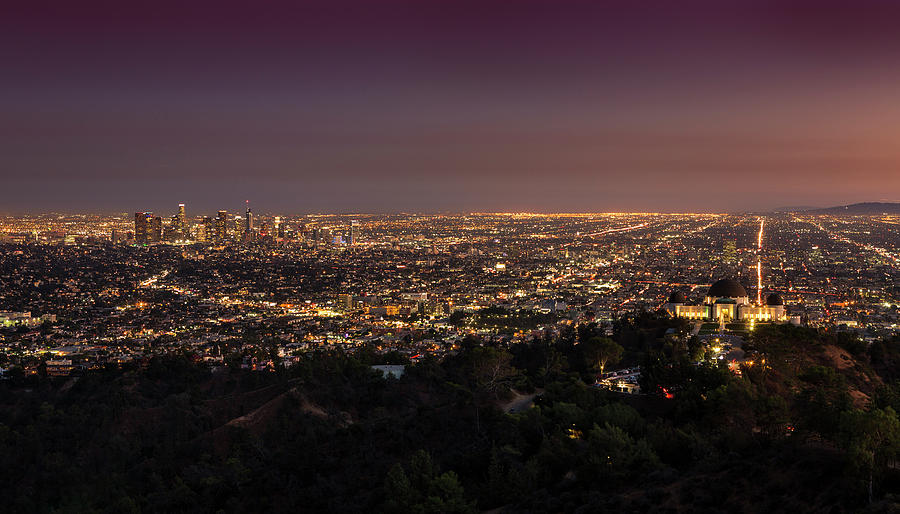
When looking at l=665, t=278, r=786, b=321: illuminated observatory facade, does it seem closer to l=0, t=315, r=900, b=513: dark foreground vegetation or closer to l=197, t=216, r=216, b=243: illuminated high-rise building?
l=0, t=315, r=900, b=513: dark foreground vegetation

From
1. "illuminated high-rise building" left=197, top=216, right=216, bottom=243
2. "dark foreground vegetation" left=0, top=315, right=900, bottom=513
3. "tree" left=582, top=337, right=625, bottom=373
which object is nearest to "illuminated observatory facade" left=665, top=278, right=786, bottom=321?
"dark foreground vegetation" left=0, top=315, right=900, bottom=513

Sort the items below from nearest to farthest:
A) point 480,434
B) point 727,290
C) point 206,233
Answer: point 480,434
point 727,290
point 206,233

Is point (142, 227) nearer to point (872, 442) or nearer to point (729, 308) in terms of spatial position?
point (729, 308)

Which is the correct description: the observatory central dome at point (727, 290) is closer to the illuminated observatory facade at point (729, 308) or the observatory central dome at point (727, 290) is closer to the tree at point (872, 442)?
the illuminated observatory facade at point (729, 308)

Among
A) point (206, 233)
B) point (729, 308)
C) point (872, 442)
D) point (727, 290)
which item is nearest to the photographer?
point (872, 442)

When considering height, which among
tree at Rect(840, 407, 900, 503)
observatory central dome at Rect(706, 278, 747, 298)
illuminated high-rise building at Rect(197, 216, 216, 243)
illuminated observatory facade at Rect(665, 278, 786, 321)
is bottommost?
illuminated high-rise building at Rect(197, 216, 216, 243)

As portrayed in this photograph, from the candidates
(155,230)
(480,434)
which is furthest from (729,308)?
(155,230)

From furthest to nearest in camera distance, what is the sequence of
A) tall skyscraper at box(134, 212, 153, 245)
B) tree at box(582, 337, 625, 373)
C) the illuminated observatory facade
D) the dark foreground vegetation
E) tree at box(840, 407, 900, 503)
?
tall skyscraper at box(134, 212, 153, 245)
the illuminated observatory facade
tree at box(582, 337, 625, 373)
the dark foreground vegetation
tree at box(840, 407, 900, 503)
